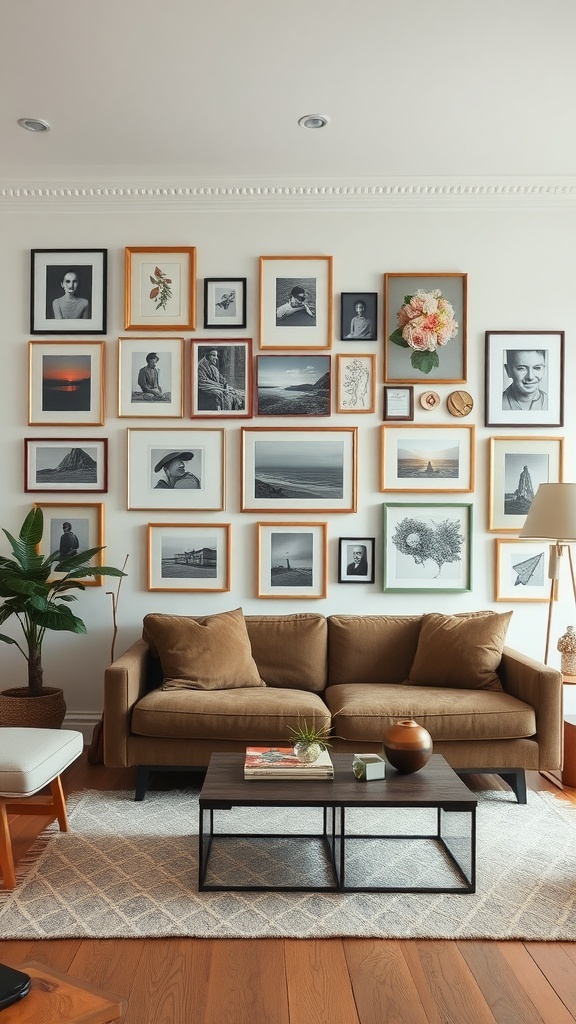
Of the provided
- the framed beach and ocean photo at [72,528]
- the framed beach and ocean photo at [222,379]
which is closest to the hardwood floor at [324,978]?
the framed beach and ocean photo at [72,528]

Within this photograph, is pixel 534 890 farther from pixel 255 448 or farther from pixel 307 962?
pixel 255 448

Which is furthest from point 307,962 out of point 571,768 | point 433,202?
point 433,202

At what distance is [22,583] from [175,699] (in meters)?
0.98

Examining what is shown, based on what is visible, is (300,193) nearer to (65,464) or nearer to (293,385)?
(293,385)

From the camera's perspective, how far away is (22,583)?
3938 mm

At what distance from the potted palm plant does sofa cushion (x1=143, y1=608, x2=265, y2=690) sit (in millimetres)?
400

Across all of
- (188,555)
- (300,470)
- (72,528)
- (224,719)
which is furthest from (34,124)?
(224,719)

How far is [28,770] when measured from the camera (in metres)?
2.74

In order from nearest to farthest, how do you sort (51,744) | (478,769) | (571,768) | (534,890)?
1. (534,890)
2. (51,744)
3. (478,769)
4. (571,768)

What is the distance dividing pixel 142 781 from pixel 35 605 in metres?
1.00

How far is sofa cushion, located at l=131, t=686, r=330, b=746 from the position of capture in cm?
355

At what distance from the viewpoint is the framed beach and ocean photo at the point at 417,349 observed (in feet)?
14.9

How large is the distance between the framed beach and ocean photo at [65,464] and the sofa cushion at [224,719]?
58.8 inches

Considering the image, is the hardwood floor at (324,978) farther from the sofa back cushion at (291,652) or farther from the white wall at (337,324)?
the white wall at (337,324)
